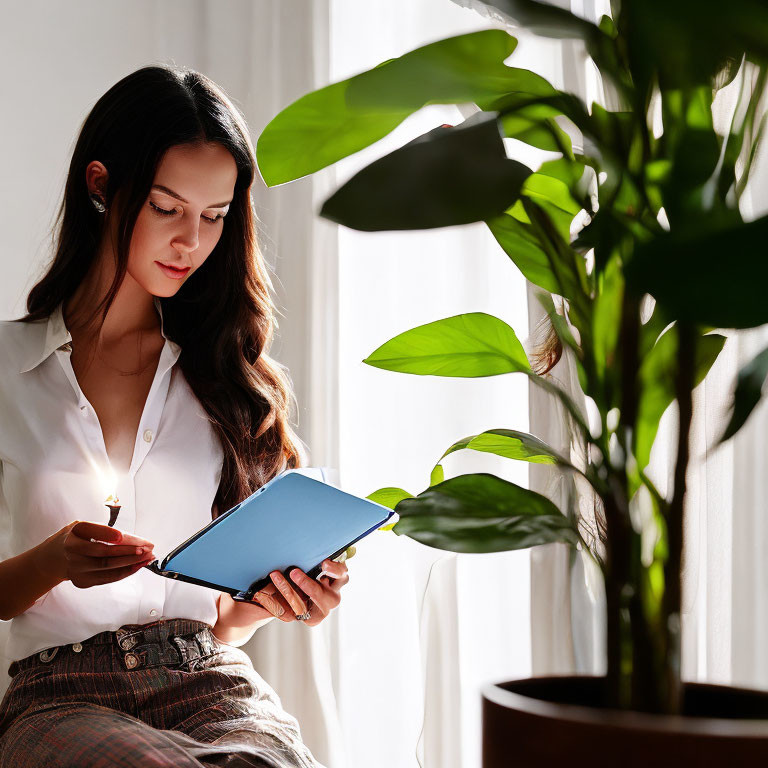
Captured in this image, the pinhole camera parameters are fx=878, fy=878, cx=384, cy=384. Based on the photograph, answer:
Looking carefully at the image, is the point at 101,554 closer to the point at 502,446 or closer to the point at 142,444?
the point at 142,444

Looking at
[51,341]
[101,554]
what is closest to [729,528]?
[101,554]

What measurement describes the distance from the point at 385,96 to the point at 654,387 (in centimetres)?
28

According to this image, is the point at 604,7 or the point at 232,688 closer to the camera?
the point at 232,688

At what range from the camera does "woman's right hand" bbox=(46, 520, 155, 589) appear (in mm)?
1089

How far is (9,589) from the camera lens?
1221 millimetres

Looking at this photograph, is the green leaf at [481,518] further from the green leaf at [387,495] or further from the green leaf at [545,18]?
the green leaf at [545,18]

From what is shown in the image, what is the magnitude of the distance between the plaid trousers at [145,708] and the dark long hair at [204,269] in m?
0.32

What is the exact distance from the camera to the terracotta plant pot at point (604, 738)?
47cm

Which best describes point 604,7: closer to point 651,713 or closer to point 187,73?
point 187,73

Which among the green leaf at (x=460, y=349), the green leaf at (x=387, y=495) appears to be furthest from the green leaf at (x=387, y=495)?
the green leaf at (x=460, y=349)

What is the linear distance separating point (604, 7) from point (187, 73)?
27.5 inches

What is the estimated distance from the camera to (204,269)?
1.65 metres

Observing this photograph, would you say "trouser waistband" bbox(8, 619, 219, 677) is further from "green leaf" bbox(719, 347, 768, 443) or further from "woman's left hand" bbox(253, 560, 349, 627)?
"green leaf" bbox(719, 347, 768, 443)

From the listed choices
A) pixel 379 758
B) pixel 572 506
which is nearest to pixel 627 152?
pixel 572 506
